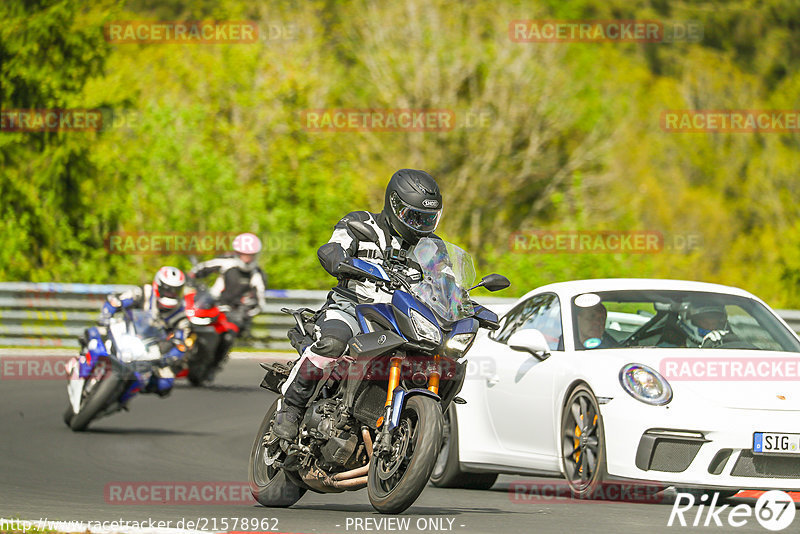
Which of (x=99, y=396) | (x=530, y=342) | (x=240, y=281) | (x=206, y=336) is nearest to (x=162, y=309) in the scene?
(x=99, y=396)

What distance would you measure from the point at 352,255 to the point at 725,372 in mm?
2414

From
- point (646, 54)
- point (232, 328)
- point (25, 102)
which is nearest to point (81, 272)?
point (25, 102)

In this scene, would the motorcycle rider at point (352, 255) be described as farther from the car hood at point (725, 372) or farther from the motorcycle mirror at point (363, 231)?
the car hood at point (725, 372)

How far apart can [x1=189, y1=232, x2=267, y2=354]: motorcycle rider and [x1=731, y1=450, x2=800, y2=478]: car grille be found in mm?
11422

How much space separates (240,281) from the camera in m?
19.7

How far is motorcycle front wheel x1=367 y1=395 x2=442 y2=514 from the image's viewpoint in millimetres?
7449

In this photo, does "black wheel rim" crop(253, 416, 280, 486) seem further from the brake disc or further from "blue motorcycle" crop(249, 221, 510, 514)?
the brake disc

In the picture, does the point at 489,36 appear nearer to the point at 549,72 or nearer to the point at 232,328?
the point at 549,72

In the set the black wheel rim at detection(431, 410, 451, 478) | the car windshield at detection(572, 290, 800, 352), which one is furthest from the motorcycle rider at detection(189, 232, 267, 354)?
the car windshield at detection(572, 290, 800, 352)

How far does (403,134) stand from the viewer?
35375 millimetres

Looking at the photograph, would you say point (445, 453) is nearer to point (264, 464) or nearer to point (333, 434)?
point (264, 464)

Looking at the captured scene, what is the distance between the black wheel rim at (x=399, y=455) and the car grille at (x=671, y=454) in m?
1.66

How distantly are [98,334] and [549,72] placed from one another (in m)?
22.5

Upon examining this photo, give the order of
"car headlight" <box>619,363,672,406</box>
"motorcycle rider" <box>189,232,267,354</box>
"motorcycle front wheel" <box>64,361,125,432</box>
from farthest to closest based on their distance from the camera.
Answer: "motorcycle rider" <box>189,232,267,354</box>, "motorcycle front wheel" <box>64,361,125,432</box>, "car headlight" <box>619,363,672,406</box>
